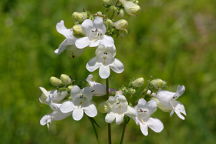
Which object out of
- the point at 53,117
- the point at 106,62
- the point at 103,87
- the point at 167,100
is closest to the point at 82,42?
the point at 106,62

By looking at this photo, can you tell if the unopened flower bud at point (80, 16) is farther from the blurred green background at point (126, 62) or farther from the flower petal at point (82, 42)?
the blurred green background at point (126, 62)

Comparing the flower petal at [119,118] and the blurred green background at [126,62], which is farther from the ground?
the flower petal at [119,118]

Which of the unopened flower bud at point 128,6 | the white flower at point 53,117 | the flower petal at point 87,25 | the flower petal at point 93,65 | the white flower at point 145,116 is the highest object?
the unopened flower bud at point 128,6

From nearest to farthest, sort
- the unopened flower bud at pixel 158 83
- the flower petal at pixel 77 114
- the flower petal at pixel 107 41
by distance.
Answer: the flower petal at pixel 107 41, the flower petal at pixel 77 114, the unopened flower bud at pixel 158 83

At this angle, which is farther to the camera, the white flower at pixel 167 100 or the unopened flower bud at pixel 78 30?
the white flower at pixel 167 100

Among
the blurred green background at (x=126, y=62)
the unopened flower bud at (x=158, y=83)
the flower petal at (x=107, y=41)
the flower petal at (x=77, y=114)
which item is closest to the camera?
the flower petal at (x=107, y=41)

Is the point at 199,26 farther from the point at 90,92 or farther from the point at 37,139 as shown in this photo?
the point at 90,92

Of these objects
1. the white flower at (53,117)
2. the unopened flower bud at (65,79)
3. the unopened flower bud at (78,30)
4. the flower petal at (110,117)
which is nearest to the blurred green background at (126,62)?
the white flower at (53,117)

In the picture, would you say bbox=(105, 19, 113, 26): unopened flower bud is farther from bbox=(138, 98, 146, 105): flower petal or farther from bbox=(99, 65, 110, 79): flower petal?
bbox=(138, 98, 146, 105): flower petal
